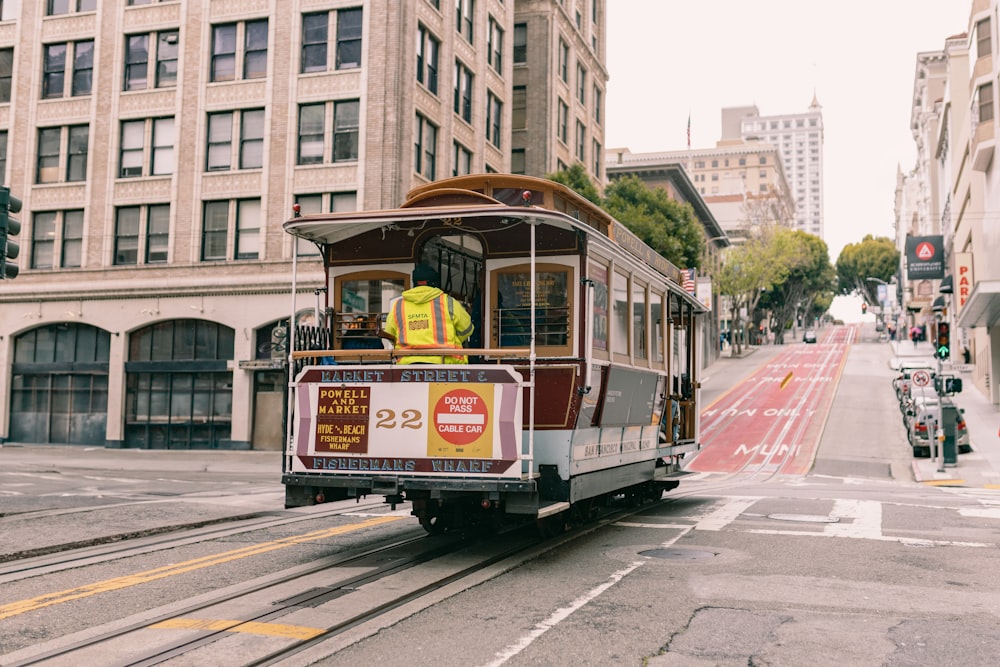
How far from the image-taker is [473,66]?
117ft

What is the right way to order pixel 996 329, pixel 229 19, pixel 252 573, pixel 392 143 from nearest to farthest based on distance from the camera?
pixel 252 573, pixel 392 143, pixel 229 19, pixel 996 329

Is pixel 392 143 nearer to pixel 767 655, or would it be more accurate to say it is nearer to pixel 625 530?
pixel 625 530

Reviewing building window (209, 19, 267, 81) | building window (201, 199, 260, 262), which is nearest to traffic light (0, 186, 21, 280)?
building window (201, 199, 260, 262)

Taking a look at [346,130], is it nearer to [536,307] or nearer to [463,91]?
[463,91]

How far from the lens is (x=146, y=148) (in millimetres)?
32344

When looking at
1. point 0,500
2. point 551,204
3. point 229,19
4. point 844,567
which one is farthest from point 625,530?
point 229,19

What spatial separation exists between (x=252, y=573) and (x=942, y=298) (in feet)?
221

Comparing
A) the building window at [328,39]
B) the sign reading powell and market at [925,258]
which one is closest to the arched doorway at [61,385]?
the building window at [328,39]

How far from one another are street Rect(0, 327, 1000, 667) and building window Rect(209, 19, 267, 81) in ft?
63.8

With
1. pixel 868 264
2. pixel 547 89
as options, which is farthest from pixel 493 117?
pixel 868 264

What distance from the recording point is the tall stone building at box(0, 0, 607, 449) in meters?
30.5

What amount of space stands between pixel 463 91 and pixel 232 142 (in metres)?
8.82

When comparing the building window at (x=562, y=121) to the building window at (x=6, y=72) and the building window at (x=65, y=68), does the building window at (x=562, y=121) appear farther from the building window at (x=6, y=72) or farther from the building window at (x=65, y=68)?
the building window at (x=6, y=72)

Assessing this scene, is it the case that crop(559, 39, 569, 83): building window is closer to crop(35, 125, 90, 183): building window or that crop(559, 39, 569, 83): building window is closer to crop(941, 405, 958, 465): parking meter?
crop(35, 125, 90, 183): building window
